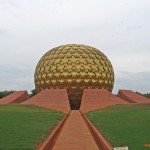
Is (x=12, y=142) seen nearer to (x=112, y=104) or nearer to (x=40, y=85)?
(x=112, y=104)

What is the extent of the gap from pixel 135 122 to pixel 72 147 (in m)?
6.07

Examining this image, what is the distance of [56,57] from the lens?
32688 millimetres

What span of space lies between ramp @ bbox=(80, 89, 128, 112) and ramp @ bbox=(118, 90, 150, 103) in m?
2.85

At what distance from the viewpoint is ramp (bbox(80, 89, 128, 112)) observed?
27548mm

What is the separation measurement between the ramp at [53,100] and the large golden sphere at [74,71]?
6.75ft

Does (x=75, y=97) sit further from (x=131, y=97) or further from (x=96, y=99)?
(x=131, y=97)

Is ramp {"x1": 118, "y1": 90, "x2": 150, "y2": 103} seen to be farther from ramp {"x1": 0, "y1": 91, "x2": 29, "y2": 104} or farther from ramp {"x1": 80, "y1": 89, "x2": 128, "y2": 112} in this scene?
ramp {"x1": 0, "y1": 91, "x2": 29, "y2": 104}

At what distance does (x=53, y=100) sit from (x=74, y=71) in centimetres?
429

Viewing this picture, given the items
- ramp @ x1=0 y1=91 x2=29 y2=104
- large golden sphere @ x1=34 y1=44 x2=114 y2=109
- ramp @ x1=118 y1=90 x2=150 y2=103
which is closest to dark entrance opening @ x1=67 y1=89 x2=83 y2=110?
large golden sphere @ x1=34 y1=44 x2=114 y2=109

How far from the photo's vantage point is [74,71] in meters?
31.7

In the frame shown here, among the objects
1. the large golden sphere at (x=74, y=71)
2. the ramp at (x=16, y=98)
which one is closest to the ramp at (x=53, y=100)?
the large golden sphere at (x=74, y=71)

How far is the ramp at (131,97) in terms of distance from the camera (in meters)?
31.9

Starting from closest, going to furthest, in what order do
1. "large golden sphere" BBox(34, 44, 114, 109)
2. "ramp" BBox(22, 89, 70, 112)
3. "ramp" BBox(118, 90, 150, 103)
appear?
"ramp" BBox(22, 89, 70, 112)
"large golden sphere" BBox(34, 44, 114, 109)
"ramp" BBox(118, 90, 150, 103)

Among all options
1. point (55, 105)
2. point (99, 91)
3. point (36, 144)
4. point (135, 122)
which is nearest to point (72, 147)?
point (36, 144)
